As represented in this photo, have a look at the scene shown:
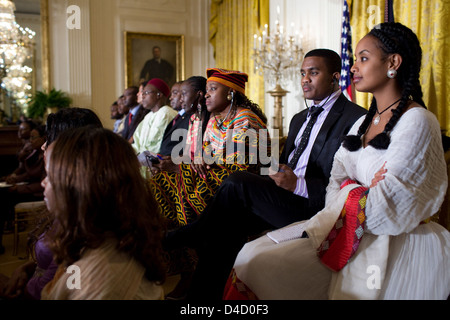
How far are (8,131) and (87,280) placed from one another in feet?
23.5

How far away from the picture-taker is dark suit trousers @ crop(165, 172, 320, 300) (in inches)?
78.8

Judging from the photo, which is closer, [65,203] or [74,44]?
[65,203]

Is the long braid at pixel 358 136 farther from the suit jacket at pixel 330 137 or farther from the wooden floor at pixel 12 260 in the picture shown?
the wooden floor at pixel 12 260

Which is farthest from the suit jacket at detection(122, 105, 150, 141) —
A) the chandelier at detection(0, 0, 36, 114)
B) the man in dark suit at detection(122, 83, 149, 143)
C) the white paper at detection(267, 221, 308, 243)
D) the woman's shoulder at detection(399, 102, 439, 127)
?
the woman's shoulder at detection(399, 102, 439, 127)

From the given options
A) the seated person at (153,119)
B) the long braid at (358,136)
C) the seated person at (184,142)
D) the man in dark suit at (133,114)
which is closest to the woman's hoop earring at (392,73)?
the long braid at (358,136)

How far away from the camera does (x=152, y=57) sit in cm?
854

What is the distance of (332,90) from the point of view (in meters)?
2.50

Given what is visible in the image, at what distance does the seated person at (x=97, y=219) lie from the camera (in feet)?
3.33

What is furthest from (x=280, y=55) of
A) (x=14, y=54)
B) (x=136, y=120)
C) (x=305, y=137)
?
(x=14, y=54)

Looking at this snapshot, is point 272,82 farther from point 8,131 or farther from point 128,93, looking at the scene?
point 8,131

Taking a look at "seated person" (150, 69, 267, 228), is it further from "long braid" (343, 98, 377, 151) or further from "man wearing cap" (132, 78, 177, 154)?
"man wearing cap" (132, 78, 177, 154)

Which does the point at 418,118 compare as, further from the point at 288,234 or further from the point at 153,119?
the point at 153,119

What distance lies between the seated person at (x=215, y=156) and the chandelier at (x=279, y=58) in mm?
2456

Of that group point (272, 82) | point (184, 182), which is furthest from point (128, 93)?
point (184, 182)
